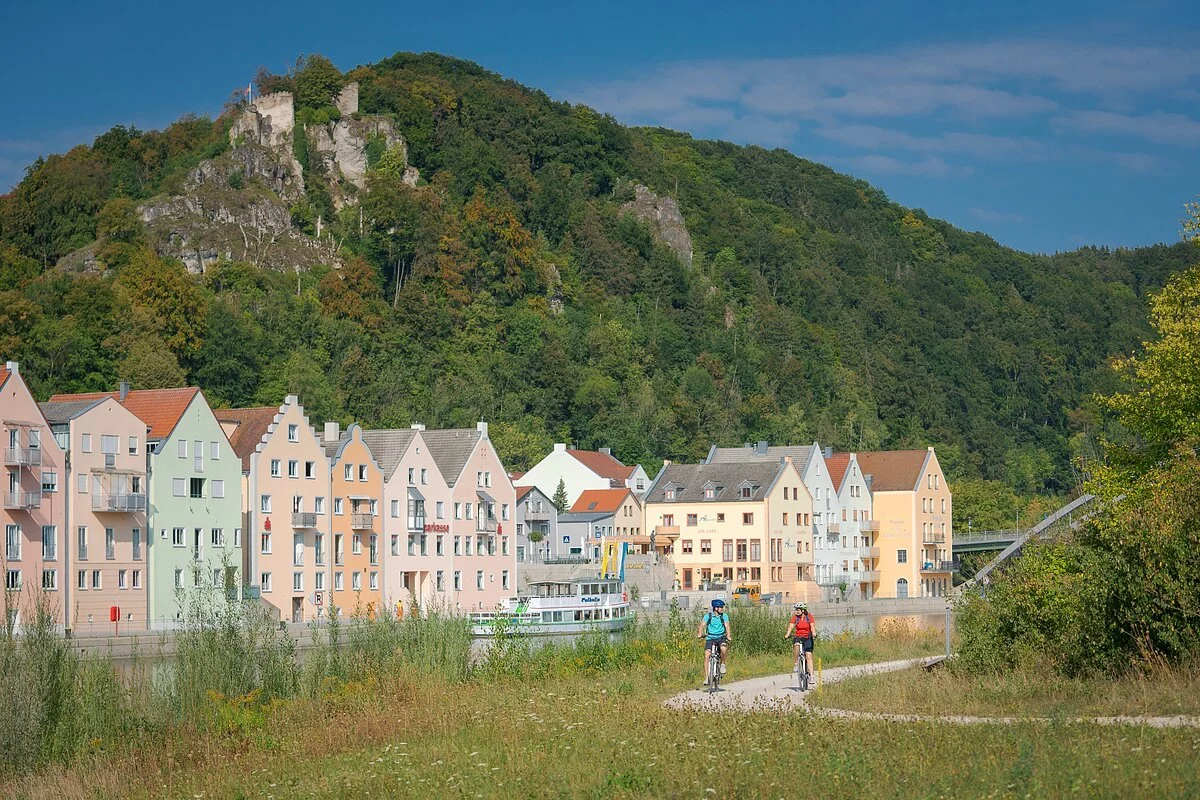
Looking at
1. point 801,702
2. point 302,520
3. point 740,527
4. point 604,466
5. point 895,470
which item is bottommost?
point 801,702

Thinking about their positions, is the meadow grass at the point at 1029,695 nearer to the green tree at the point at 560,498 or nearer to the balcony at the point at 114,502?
the balcony at the point at 114,502

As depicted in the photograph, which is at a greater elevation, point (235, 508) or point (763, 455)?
point (763, 455)

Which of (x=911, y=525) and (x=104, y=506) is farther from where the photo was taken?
(x=911, y=525)

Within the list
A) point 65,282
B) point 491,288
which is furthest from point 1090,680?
point 491,288

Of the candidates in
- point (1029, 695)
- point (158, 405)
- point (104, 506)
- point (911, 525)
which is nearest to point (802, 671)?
point (1029, 695)

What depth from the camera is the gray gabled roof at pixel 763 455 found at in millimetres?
118938

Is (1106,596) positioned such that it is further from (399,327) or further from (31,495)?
(399,327)

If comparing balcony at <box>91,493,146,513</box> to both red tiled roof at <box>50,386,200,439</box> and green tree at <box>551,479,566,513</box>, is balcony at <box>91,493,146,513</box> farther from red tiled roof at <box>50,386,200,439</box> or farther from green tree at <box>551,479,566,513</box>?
green tree at <box>551,479,566,513</box>

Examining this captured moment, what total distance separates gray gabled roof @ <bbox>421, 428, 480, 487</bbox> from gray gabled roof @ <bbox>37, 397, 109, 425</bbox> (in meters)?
24.1

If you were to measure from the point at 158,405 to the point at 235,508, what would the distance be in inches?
244

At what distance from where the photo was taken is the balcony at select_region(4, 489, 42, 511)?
68000 mm

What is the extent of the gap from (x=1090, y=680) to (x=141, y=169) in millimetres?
169338

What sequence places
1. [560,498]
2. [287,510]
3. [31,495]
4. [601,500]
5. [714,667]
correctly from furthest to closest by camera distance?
1. [560,498]
2. [601,500]
3. [287,510]
4. [31,495]
5. [714,667]

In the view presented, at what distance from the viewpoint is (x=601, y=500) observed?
119 metres
